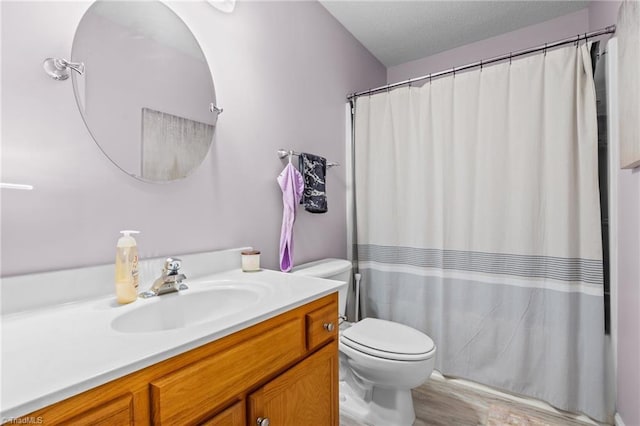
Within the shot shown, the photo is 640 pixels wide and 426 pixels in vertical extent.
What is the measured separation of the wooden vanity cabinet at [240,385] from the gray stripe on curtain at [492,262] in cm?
108

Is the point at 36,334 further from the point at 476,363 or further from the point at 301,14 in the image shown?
the point at 476,363

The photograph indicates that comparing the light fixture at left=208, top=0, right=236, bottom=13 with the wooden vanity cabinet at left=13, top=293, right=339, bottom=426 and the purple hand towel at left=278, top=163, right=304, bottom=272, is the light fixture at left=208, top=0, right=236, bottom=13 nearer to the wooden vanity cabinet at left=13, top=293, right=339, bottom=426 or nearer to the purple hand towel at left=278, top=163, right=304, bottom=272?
the purple hand towel at left=278, top=163, right=304, bottom=272

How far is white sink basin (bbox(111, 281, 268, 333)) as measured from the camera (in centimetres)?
86

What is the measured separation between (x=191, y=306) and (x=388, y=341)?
3.08 ft

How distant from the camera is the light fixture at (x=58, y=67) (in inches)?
34.1

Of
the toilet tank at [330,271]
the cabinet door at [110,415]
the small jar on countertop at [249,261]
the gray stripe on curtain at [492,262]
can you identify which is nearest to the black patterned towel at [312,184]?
the toilet tank at [330,271]

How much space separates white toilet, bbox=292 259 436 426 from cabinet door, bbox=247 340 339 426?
382 mm

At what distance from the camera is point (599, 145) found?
1.59 m

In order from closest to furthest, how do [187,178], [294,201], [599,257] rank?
[187,178] < [599,257] < [294,201]

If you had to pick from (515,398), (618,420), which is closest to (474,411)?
(515,398)

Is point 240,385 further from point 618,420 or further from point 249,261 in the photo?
point 618,420

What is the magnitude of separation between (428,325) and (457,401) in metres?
0.43

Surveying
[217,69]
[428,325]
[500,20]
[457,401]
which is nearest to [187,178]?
[217,69]

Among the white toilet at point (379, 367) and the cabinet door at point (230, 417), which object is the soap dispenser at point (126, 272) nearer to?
the cabinet door at point (230, 417)
